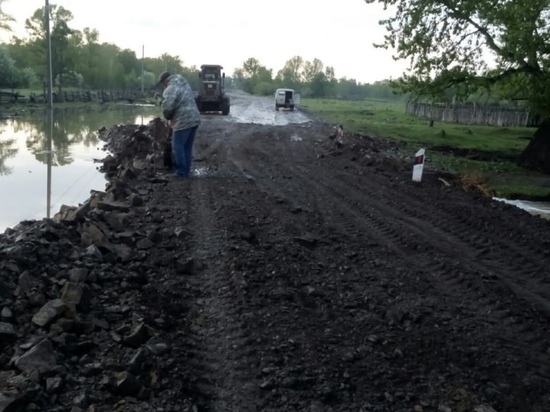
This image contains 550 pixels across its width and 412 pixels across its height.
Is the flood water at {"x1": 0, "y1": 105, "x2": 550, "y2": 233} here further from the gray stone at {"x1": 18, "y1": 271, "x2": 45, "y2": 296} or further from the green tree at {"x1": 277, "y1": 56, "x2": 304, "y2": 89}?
the green tree at {"x1": 277, "y1": 56, "x2": 304, "y2": 89}

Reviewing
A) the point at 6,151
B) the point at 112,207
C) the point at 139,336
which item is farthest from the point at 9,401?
the point at 6,151

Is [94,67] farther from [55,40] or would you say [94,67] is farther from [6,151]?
[6,151]

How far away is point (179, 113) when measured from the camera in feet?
36.2

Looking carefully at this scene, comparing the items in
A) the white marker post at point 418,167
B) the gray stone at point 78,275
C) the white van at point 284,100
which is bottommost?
the gray stone at point 78,275

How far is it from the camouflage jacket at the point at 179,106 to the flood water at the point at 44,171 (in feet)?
7.75

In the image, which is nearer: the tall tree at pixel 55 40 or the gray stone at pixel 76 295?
the gray stone at pixel 76 295

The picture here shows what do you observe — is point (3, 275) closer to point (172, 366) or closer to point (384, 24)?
point (172, 366)

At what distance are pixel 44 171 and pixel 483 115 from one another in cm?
3452

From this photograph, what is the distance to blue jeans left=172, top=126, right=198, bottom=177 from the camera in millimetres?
11062

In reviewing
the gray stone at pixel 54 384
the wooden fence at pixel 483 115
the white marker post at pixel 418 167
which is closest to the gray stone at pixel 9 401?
the gray stone at pixel 54 384

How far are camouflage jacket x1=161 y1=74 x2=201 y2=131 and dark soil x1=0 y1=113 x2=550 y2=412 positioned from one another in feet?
7.15

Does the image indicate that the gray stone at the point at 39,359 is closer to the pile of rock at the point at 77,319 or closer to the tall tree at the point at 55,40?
the pile of rock at the point at 77,319

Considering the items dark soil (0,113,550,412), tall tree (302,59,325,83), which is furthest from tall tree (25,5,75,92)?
tall tree (302,59,325,83)

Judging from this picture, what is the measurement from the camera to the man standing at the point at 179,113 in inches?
430
